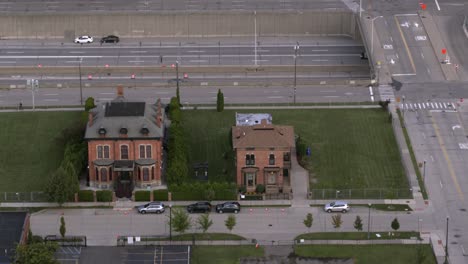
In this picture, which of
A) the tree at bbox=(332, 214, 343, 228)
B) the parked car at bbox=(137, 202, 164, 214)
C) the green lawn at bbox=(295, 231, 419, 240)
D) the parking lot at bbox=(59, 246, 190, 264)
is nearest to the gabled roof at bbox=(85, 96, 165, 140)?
the parked car at bbox=(137, 202, 164, 214)

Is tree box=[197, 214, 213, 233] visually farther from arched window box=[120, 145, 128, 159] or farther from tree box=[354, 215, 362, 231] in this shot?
tree box=[354, 215, 362, 231]

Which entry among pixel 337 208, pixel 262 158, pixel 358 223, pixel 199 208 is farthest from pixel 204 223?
pixel 358 223

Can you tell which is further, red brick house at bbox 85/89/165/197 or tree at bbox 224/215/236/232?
red brick house at bbox 85/89/165/197

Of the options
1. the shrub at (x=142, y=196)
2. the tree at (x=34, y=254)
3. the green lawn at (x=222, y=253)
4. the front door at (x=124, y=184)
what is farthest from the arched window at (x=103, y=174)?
the tree at (x=34, y=254)

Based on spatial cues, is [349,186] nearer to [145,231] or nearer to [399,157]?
[399,157]

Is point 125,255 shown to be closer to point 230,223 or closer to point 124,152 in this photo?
point 230,223

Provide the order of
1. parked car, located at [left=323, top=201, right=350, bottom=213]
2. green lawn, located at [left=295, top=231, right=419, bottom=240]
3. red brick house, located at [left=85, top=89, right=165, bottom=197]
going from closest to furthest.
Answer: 1. green lawn, located at [left=295, top=231, right=419, bottom=240]
2. parked car, located at [left=323, top=201, right=350, bottom=213]
3. red brick house, located at [left=85, top=89, right=165, bottom=197]
